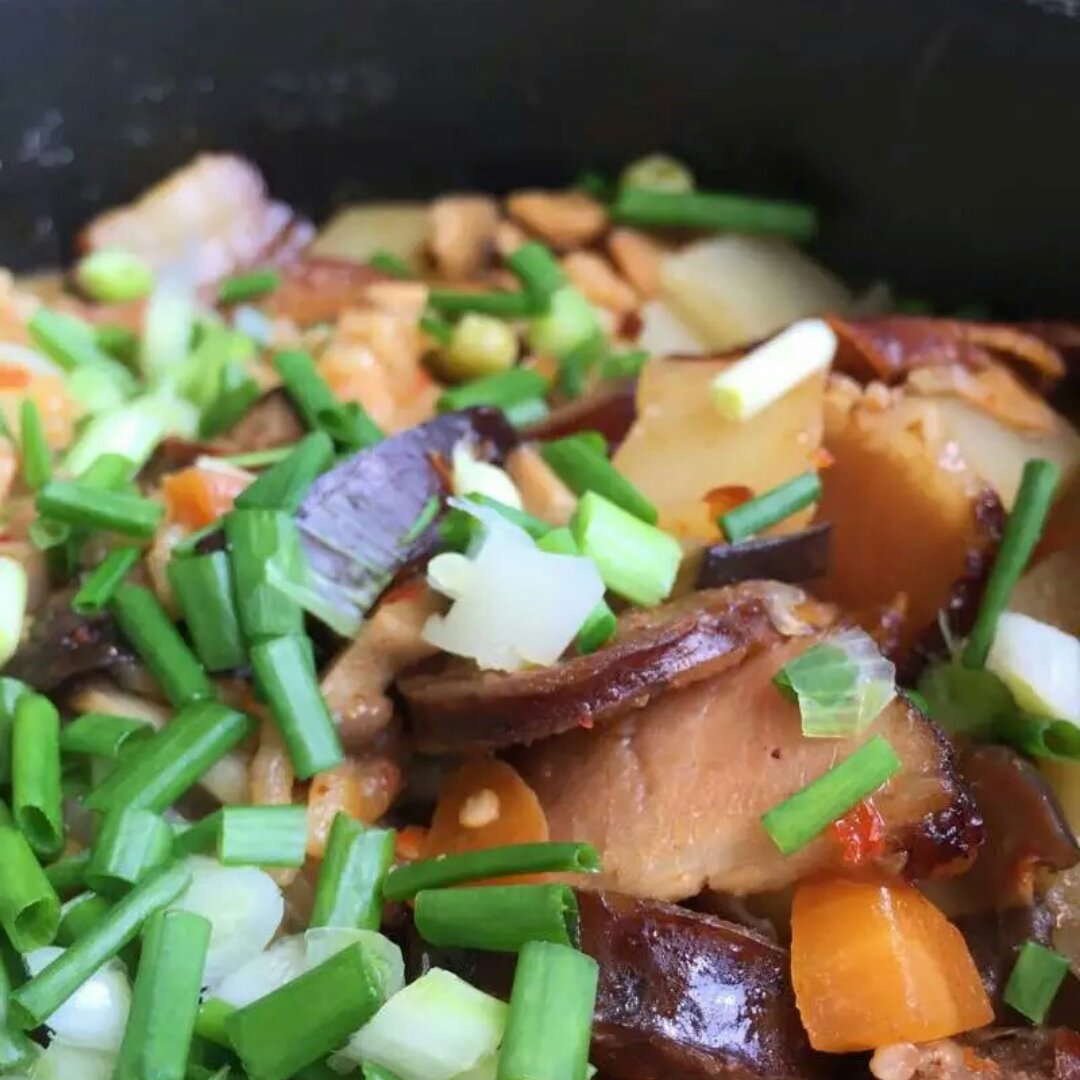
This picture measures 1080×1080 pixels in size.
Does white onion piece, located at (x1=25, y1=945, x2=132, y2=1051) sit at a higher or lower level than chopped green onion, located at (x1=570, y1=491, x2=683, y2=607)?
lower

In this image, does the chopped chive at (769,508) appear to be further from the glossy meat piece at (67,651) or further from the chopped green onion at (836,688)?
the glossy meat piece at (67,651)

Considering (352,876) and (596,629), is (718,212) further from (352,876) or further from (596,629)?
(352,876)

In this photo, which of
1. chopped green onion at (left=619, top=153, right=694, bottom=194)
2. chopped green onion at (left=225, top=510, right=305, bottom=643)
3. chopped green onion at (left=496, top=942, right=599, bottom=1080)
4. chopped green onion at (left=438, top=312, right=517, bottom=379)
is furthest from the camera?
chopped green onion at (left=619, top=153, right=694, bottom=194)

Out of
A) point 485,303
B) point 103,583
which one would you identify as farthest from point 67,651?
point 485,303

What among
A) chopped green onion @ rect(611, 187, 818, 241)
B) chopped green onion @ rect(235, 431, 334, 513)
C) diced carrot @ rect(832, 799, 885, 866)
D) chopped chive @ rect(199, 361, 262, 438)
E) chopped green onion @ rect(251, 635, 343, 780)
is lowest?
chopped green onion @ rect(251, 635, 343, 780)

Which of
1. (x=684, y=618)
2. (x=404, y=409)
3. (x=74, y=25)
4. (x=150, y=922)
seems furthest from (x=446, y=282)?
(x=150, y=922)

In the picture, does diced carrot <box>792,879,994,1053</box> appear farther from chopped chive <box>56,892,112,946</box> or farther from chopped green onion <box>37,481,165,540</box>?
chopped green onion <box>37,481,165,540</box>

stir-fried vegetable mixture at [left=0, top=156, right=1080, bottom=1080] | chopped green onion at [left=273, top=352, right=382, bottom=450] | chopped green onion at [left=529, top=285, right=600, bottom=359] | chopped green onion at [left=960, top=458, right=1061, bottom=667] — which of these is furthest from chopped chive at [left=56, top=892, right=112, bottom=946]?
chopped green onion at [left=529, top=285, right=600, bottom=359]

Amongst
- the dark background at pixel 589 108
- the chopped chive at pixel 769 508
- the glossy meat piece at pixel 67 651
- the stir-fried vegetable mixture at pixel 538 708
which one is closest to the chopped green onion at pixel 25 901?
the stir-fried vegetable mixture at pixel 538 708
